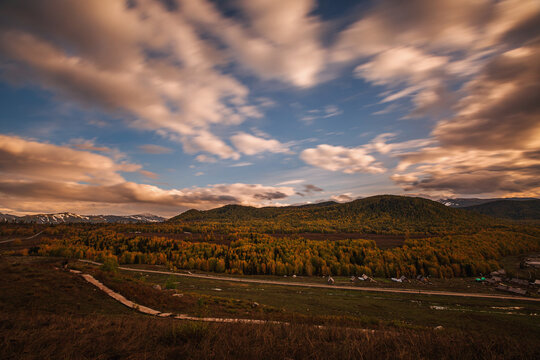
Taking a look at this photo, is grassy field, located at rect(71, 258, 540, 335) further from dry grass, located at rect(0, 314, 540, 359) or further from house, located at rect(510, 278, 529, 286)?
house, located at rect(510, 278, 529, 286)

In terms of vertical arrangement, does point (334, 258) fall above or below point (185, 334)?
below

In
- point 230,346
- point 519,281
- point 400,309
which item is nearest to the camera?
point 230,346

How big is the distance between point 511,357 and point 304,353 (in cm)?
652

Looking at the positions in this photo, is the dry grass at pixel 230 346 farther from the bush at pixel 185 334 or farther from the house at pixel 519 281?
the house at pixel 519 281

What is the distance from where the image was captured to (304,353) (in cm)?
719

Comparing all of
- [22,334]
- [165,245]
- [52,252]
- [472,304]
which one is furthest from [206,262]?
[22,334]

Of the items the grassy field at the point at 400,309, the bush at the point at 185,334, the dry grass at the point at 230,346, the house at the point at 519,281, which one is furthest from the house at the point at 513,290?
the bush at the point at 185,334

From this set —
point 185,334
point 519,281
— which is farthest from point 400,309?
point 519,281

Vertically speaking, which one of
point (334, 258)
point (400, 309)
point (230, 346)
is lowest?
point (334, 258)

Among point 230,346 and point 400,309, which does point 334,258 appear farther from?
point 230,346

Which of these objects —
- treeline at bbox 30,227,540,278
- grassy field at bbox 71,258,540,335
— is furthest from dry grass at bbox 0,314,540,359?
treeline at bbox 30,227,540,278

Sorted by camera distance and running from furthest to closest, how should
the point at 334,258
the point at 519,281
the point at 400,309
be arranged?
the point at 334,258
the point at 519,281
the point at 400,309

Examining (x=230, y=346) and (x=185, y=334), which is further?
(x=185, y=334)

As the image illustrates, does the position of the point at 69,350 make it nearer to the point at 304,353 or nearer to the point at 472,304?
the point at 304,353
